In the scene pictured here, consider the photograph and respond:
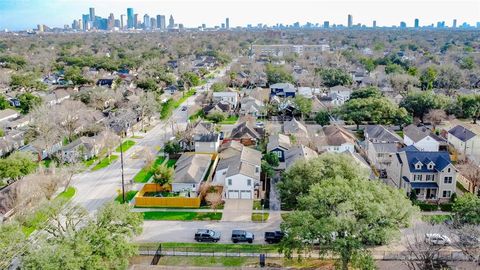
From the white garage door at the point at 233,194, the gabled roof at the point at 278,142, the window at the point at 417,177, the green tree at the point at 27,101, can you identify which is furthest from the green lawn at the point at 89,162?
the window at the point at 417,177

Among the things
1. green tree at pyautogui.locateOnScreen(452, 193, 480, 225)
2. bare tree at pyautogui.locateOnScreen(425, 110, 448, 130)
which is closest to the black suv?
green tree at pyautogui.locateOnScreen(452, 193, 480, 225)

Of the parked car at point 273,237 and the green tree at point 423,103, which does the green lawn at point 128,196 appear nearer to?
the parked car at point 273,237

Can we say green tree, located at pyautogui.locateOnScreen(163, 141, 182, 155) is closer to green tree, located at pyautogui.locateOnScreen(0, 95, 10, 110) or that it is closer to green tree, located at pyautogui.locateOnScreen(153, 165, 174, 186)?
green tree, located at pyautogui.locateOnScreen(153, 165, 174, 186)

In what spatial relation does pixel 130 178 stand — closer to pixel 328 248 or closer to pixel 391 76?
pixel 328 248

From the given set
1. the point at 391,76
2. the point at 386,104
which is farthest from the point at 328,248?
the point at 391,76

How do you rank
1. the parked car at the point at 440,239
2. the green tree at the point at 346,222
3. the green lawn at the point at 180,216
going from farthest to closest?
the green lawn at the point at 180,216 → the parked car at the point at 440,239 → the green tree at the point at 346,222

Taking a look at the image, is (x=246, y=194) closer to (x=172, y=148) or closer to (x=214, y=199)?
(x=214, y=199)
